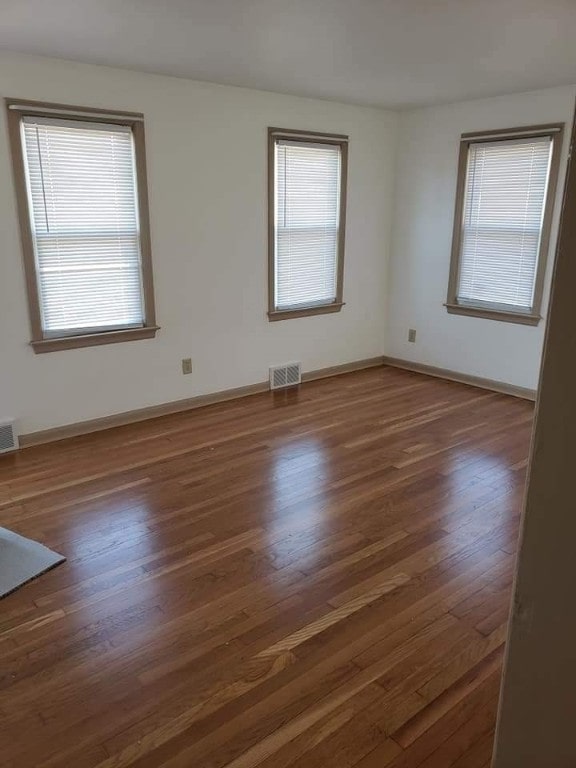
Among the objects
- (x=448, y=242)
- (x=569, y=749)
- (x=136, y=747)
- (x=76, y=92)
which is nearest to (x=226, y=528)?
(x=136, y=747)

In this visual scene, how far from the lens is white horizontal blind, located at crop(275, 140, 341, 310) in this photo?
5055mm

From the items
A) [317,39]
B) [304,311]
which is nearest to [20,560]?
[317,39]

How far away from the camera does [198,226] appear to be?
15.0 feet

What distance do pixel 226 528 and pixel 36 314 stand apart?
6.72ft

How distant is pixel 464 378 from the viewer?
5625 millimetres

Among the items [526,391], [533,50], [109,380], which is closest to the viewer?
[533,50]

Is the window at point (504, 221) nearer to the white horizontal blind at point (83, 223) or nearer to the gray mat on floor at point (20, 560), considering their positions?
the white horizontal blind at point (83, 223)

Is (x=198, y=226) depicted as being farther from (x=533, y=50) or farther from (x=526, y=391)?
(x=526, y=391)

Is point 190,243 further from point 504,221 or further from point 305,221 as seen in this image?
point 504,221

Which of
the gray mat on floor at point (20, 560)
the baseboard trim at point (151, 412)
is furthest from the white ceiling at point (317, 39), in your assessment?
the gray mat on floor at point (20, 560)

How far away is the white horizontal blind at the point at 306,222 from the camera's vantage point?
5055mm

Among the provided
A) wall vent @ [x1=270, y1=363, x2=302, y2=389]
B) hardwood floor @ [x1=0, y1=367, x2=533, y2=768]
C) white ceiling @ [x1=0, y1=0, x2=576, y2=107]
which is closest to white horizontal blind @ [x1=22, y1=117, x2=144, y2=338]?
white ceiling @ [x1=0, y1=0, x2=576, y2=107]

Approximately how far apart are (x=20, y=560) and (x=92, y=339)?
1907 millimetres

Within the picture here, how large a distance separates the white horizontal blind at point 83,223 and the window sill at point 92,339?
5 centimetres
